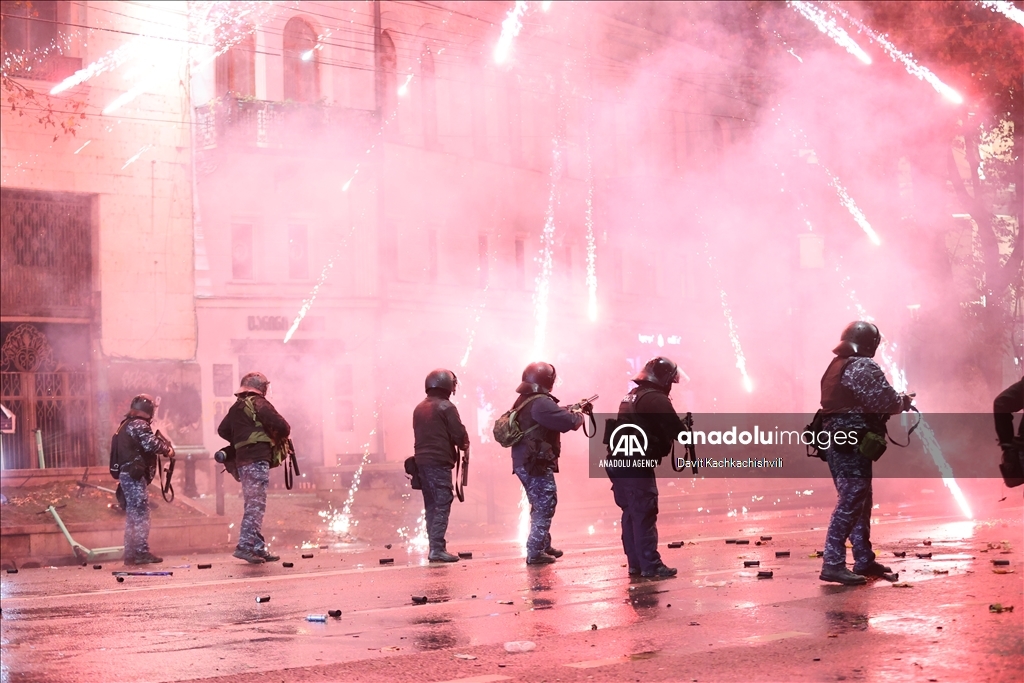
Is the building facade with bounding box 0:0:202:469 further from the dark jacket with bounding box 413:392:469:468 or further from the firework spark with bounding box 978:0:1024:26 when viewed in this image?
the firework spark with bounding box 978:0:1024:26

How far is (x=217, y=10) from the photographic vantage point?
25219mm

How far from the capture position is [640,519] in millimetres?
9383

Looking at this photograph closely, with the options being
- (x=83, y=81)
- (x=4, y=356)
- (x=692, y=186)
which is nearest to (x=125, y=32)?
(x=83, y=81)

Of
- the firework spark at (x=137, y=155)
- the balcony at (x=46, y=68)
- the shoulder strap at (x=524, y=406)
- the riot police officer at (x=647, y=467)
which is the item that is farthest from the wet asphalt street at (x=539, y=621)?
the firework spark at (x=137, y=155)

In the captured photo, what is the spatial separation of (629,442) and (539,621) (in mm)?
2261

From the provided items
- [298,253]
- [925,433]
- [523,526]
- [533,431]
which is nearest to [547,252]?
[298,253]

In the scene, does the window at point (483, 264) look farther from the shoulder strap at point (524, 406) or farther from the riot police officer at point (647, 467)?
the riot police officer at point (647, 467)

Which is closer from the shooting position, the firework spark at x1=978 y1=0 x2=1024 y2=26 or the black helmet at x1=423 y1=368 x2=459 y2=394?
the black helmet at x1=423 y1=368 x2=459 y2=394

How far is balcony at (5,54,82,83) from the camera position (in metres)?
18.7

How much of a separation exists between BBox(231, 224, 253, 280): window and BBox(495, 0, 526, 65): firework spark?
742 centimetres

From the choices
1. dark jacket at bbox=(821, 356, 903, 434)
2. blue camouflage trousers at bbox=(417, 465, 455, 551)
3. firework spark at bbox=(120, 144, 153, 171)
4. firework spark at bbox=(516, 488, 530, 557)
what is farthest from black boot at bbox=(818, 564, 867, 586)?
firework spark at bbox=(120, 144, 153, 171)

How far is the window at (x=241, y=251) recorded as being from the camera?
29.0m

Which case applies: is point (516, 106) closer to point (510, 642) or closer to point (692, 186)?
point (692, 186)

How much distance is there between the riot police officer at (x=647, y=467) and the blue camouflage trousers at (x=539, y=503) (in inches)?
50.6
